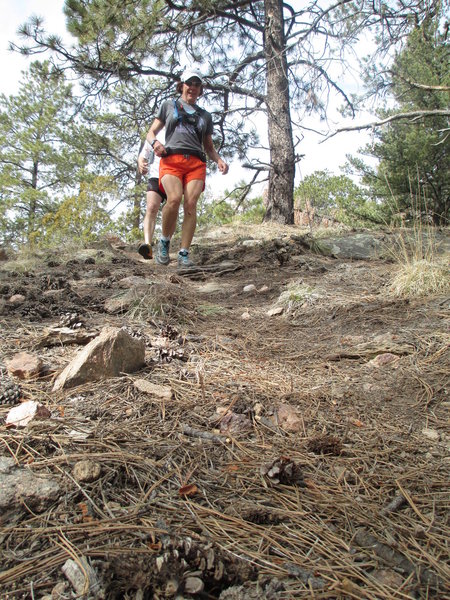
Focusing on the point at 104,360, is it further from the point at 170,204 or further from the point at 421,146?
the point at 421,146

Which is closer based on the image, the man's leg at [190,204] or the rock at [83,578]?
the rock at [83,578]

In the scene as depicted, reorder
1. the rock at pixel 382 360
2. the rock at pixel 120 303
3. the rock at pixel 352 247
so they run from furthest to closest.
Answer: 1. the rock at pixel 352 247
2. the rock at pixel 120 303
3. the rock at pixel 382 360

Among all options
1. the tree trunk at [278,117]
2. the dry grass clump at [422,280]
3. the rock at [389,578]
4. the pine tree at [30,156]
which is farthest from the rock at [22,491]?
the pine tree at [30,156]

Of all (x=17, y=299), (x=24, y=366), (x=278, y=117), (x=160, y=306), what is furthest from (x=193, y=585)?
(x=278, y=117)

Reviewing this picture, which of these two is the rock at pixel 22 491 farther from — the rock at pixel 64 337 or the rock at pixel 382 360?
the rock at pixel 382 360

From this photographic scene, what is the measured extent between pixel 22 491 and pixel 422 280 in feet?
10.00

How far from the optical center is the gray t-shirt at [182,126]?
14.5 feet

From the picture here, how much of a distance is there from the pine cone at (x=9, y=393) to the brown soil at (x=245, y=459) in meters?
0.03

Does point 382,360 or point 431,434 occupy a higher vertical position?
point 382,360

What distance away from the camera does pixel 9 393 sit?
1654 millimetres

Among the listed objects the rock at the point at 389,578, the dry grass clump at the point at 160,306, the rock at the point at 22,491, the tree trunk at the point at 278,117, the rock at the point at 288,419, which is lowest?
the rock at the point at 389,578

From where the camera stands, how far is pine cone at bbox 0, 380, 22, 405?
5.38 ft

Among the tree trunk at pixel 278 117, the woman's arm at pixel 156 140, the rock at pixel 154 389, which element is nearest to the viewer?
the rock at pixel 154 389

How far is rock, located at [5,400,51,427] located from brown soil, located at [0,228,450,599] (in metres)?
0.05
